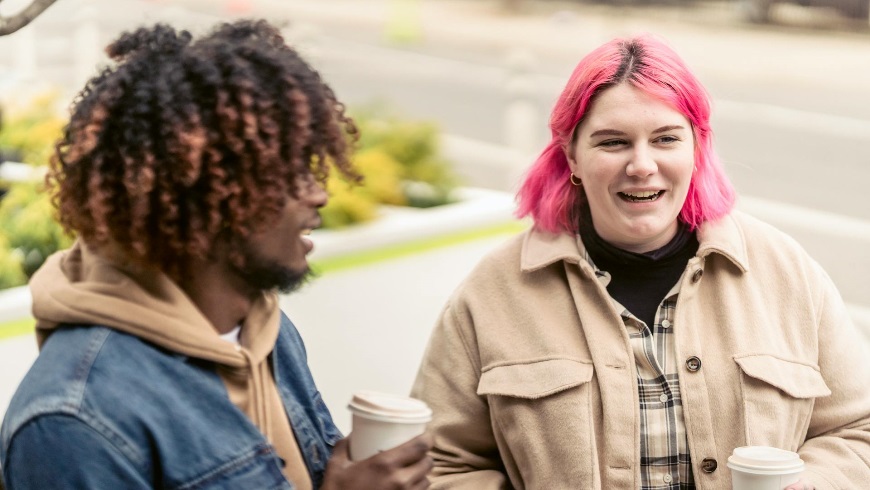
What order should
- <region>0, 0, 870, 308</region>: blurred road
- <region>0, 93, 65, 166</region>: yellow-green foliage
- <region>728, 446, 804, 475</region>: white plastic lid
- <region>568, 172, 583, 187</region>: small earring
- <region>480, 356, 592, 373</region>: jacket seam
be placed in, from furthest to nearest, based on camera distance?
<region>0, 0, 870, 308</region>: blurred road → <region>0, 93, 65, 166</region>: yellow-green foliage → <region>568, 172, 583, 187</region>: small earring → <region>480, 356, 592, 373</region>: jacket seam → <region>728, 446, 804, 475</region>: white plastic lid

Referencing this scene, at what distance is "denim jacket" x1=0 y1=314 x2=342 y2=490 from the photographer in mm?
1882

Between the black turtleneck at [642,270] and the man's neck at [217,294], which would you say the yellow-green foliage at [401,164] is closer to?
the black turtleneck at [642,270]

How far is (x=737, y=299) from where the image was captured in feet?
9.61

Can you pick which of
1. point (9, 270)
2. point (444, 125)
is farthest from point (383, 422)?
point (444, 125)

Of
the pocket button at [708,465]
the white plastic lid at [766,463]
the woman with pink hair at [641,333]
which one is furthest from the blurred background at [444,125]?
the white plastic lid at [766,463]

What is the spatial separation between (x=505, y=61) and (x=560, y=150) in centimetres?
1460

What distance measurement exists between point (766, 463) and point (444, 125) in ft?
35.1

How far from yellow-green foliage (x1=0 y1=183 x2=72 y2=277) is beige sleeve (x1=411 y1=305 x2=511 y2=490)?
2.11m

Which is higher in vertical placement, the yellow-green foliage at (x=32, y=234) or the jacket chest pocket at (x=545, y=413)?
the jacket chest pocket at (x=545, y=413)

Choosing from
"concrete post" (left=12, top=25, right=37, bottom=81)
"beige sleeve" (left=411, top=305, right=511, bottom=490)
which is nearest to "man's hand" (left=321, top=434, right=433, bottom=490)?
"beige sleeve" (left=411, top=305, right=511, bottom=490)

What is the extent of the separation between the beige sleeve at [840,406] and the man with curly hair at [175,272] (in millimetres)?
1201

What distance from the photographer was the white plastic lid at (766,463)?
237 centimetres

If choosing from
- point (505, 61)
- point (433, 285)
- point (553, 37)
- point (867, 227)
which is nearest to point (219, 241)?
point (433, 285)

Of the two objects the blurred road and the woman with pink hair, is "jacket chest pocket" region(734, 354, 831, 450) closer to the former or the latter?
the woman with pink hair
